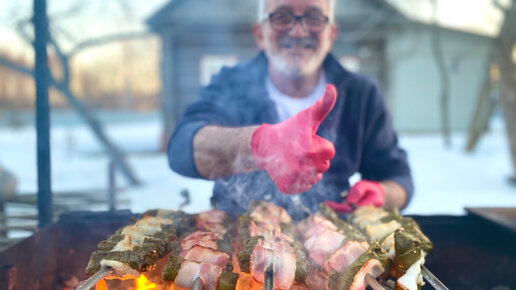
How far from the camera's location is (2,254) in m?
1.46

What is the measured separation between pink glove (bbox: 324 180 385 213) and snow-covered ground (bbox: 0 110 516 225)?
2514 mm

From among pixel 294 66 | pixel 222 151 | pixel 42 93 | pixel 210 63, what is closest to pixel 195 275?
pixel 222 151

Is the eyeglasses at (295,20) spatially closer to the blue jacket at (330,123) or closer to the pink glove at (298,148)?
the blue jacket at (330,123)

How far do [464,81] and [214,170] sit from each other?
46.8 ft

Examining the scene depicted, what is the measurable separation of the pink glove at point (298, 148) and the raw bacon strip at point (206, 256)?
1.16 ft

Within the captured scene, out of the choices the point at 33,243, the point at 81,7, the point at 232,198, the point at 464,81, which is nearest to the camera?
the point at 33,243

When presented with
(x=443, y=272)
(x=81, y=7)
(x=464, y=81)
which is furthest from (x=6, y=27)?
(x=464, y=81)

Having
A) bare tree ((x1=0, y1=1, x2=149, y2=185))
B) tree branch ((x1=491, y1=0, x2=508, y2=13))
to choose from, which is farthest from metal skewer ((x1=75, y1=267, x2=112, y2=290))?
Answer: tree branch ((x1=491, y1=0, x2=508, y2=13))

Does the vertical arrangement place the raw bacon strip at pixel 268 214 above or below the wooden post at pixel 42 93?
below

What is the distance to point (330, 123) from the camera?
238 cm

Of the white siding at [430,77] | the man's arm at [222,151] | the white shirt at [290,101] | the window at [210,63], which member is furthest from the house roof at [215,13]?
the man's arm at [222,151]

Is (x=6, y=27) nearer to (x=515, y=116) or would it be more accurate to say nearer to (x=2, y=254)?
(x=2, y=254)

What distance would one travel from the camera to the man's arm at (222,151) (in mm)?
1590

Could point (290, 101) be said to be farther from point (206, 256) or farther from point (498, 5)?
point (498, 5)
